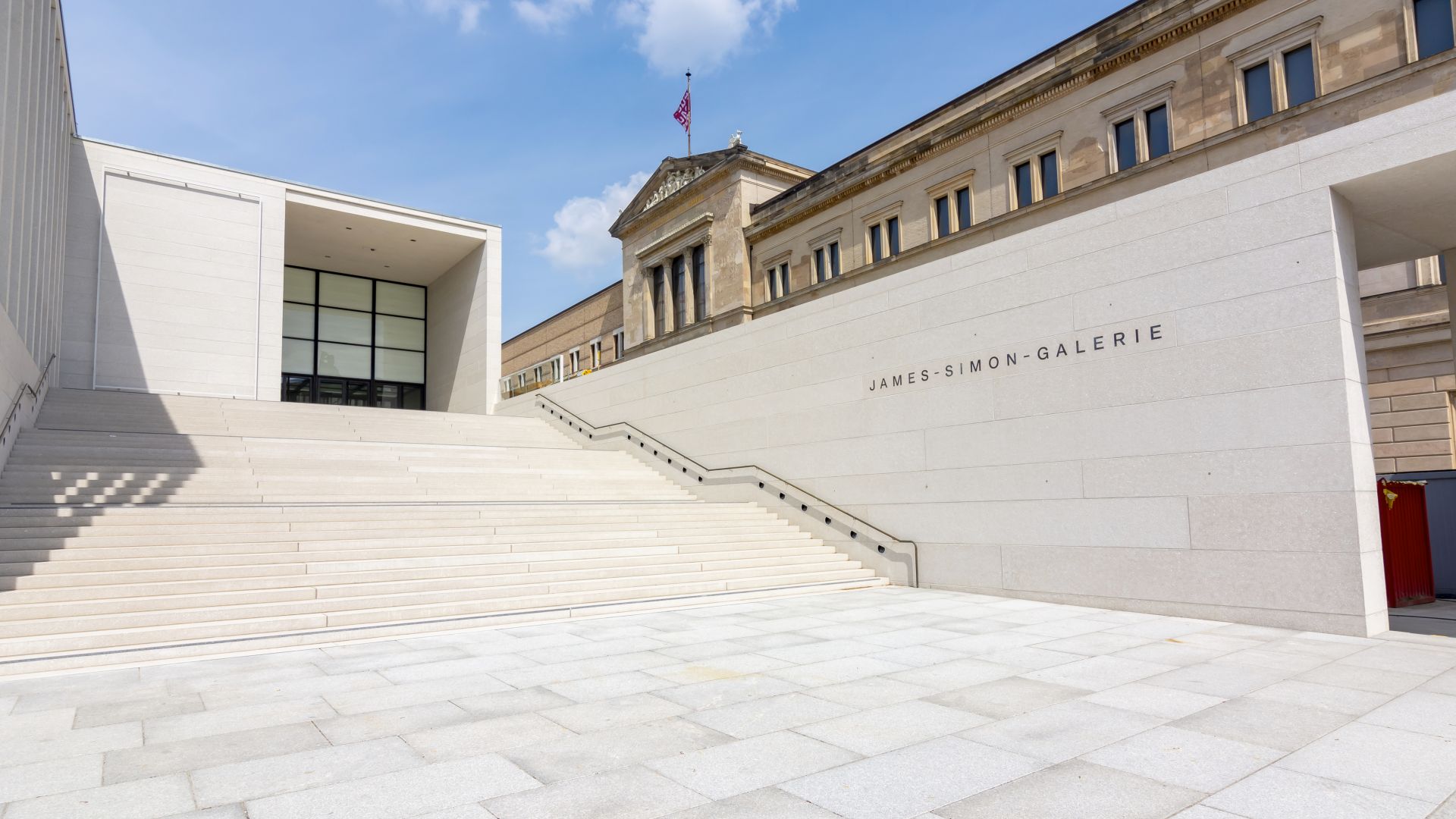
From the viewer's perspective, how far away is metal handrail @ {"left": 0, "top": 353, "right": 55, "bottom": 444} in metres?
11.8

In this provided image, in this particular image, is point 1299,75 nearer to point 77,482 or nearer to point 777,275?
point 777,275

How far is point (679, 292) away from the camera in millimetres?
39438

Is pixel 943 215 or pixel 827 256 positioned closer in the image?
pixel 943 215

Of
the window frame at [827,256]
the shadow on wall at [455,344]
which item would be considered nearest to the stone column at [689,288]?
the window frame at [827,256]

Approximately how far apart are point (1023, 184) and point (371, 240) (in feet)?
77.6

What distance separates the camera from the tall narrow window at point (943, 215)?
27.5 meters

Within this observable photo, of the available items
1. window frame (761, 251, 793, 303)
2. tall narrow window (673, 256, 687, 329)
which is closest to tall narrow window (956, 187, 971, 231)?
window frame (761, 251, 793, 303)

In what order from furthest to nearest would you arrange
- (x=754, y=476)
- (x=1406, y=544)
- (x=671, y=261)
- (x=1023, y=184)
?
(x=671, y=261), (x=1023, y=184), (x=754, y=476), (x=1406, y=544)

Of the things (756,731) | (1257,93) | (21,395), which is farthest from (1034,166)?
(21,395)

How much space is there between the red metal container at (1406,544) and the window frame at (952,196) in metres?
16.1

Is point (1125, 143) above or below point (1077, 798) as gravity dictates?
above

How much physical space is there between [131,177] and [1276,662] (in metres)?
30.3

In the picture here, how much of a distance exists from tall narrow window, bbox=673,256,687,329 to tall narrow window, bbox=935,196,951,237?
1397 centimetres

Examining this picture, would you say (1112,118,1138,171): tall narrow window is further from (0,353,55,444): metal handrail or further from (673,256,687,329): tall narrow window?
(0,353,55,444): metal handrail
